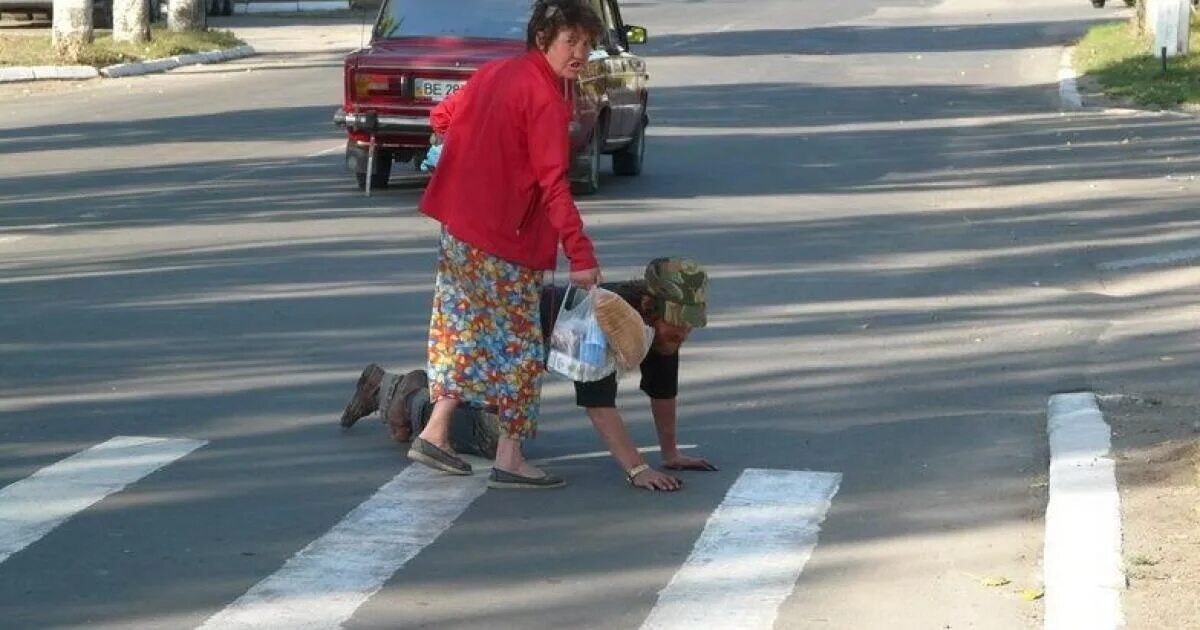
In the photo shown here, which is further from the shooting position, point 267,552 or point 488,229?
point 488,229

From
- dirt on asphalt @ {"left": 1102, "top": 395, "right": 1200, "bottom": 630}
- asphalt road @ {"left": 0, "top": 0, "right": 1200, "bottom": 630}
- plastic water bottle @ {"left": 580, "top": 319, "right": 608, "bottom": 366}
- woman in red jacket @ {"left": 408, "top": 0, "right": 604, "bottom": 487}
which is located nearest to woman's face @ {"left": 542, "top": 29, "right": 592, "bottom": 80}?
woman in red jacket @ {"left": 408, "top": 0, "right": 604, "bottom": 487}

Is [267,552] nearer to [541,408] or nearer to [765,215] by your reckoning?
[541,408]

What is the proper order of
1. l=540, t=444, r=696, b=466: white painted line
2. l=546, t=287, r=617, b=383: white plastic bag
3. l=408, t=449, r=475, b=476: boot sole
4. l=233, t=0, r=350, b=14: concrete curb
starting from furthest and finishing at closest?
l=233, t=0, r=350, b=14: concrete curb, l=540, t=444, r=696, b=466: white painted line, l=408, t=449, r=475, b=476: boot sole, l=546, t=287, r=617, b=383: white plastic bag

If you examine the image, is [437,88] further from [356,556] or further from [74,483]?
[356,556]

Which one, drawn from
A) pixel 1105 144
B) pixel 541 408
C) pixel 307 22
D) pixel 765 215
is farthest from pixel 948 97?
pixel 307 22

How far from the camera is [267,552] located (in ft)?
22.1

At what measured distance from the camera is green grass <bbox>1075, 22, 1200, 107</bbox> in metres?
25.0

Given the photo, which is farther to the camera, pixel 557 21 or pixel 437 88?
pixel 437 88

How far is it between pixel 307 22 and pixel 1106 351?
39029 millimetres

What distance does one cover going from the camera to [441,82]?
16125 millimetres

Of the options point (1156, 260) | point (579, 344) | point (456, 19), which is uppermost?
point (456, 19)

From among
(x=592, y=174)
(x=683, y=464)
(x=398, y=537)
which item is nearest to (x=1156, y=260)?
(x=592, y=174)

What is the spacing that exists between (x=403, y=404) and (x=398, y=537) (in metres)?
1.41

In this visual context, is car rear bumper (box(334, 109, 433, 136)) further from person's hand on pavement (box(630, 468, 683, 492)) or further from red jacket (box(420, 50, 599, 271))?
person's hand on pavement (box(630, 468, 683, 492))
